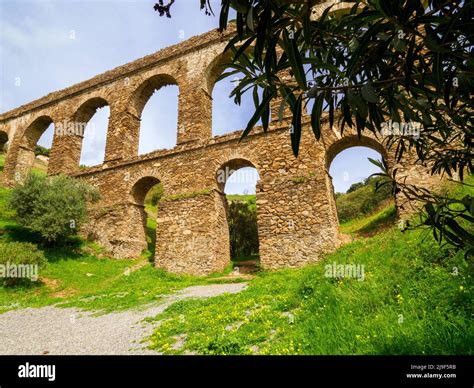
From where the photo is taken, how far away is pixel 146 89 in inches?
770

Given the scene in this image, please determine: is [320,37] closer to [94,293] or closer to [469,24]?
[469,24]

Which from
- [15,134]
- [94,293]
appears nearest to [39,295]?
[94,293]

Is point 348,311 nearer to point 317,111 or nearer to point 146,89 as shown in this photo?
point 317,111

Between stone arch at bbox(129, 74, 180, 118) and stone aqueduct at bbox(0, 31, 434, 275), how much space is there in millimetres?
65

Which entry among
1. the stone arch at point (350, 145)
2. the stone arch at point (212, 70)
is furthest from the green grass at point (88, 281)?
the stone arch at point (212, 70)

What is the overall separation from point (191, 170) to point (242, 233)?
17.6 feet

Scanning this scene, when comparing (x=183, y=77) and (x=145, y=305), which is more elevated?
(x=183, y=77)

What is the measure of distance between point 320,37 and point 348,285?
15.8 feet

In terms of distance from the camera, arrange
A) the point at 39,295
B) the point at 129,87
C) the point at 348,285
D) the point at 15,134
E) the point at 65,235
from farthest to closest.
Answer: the point at 15,134, the point at 129,87, the point at 65,235, the point at 39,295, the point at 348,285

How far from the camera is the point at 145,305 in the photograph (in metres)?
8.45

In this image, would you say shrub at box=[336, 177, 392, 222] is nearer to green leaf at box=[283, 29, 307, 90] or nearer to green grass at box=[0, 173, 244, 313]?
green grass at box=[0, 173, 244, 313]

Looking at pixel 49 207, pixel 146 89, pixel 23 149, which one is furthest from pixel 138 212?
pixel 23 149

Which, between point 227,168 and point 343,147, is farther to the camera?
point 227,168

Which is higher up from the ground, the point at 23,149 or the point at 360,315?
the point at 23,149
